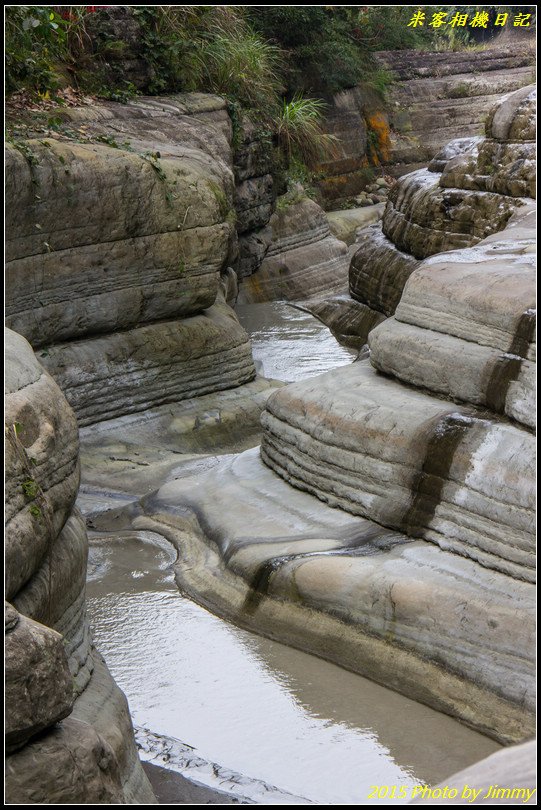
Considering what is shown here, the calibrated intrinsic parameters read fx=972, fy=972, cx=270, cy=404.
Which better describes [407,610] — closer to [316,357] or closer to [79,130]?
[79,130]

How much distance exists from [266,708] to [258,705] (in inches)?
1.7

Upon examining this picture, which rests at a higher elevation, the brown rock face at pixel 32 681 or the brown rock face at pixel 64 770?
the brown rock face at pixel 32 681

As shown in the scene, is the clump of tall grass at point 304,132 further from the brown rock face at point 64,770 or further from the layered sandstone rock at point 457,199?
the brown rock face at point 64,770

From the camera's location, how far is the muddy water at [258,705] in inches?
134

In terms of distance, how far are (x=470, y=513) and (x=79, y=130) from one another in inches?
197

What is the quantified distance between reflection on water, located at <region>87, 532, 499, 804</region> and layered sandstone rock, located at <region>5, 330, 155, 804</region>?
0.55 m

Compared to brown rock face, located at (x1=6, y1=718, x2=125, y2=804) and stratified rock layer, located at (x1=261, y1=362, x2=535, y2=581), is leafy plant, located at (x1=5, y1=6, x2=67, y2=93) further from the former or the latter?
brown rock face, located at (x1=6, y1=718, x2=125, y2=804)

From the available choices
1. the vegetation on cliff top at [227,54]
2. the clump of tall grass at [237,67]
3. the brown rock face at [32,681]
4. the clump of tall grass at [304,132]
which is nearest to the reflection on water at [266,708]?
the brown rock face at [32,681]

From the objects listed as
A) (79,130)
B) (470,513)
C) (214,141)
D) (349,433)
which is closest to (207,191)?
(79,130)

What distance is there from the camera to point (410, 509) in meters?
4.48

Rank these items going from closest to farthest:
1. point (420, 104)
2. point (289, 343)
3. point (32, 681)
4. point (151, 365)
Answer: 1. point (32, 681)
2. point (151, 365)
3. point (289, 343)
4. point (420, 104)

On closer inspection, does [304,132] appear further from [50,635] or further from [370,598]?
[50,635]

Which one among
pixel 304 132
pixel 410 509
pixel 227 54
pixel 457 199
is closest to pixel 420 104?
pixel 304 132

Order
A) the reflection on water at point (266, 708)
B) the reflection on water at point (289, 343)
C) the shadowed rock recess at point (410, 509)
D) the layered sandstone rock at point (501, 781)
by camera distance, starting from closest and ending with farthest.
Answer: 1. the layered sandstone rock at point (501, 781)
2. the reflection on water at point (266, 708)
3. the shadowed rock recess at point (410, 509)
4. the reflection on water at point (289, 343)
